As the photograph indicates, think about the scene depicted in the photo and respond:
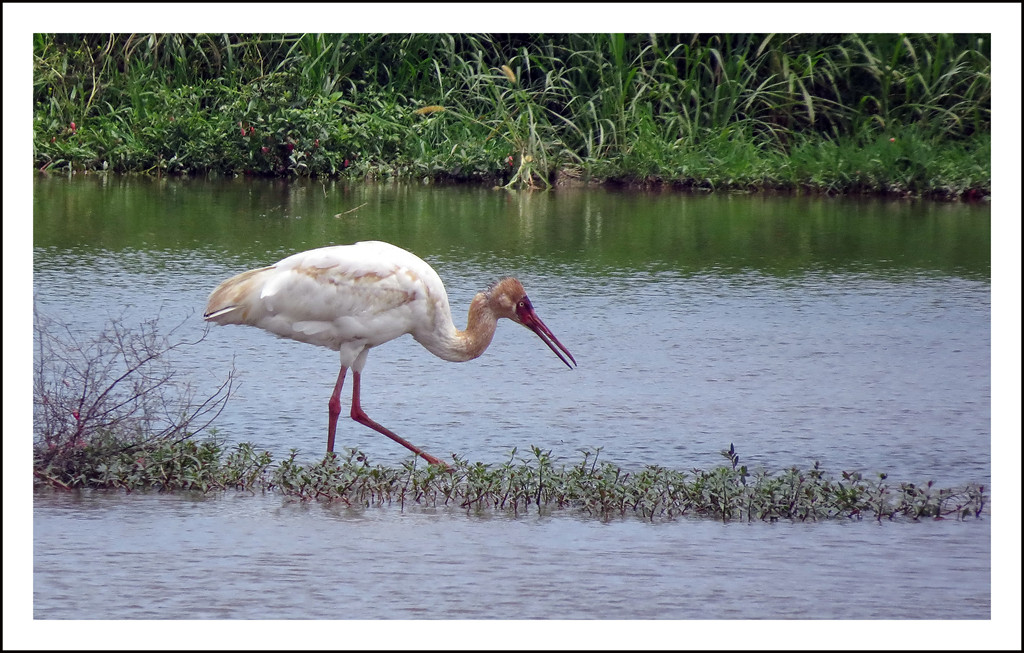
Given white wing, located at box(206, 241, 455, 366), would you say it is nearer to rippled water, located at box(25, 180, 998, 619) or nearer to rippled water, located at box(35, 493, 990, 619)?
rippled water, located at box(25, 180, 998, 619)

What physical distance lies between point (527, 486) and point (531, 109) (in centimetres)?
695

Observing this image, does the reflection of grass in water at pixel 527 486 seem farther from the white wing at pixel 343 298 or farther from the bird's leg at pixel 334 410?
the white wing at pixel 343 298

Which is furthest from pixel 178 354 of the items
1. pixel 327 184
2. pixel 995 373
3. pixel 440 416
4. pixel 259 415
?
pixel 327 184

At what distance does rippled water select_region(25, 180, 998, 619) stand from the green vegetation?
0.32 m

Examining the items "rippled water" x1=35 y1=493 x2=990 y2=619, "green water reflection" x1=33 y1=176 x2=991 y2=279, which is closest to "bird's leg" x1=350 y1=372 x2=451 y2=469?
"rippled water" x1=35 y1=493 x2=990 y2=619

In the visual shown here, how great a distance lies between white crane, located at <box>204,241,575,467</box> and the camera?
6574mm

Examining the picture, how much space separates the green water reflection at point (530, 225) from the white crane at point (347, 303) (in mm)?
3592

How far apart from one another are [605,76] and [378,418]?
5935mm

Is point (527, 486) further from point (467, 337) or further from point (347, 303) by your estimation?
point (347, 303)

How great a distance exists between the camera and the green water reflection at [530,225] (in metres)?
10.7

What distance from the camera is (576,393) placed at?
302 inches

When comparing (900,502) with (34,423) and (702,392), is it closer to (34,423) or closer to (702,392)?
(702,392)

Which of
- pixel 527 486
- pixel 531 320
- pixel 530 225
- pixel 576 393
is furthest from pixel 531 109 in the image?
pixel 527 486

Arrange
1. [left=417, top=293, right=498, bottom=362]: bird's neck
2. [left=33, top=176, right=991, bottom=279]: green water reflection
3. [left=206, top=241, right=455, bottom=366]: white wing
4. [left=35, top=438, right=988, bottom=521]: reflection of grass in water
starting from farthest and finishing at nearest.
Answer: [left=33, top=176, right=991, bottom=279]: green water reflection < [left=417, top=293, right=498, bottom=362]: bird's neck < [left=206, top=241, right=455, bottom=366]: white wing < [left=35, top=438, right=988, bottom=521]: reflection of grass in water
